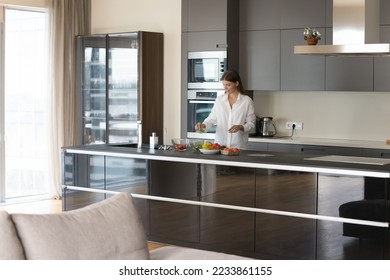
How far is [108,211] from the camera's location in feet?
12.5

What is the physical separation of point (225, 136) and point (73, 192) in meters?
1.63

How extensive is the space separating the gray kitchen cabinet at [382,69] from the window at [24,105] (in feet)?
13.7

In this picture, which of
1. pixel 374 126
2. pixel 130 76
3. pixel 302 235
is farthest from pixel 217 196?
pixel 130 76

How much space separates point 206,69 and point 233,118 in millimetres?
1430

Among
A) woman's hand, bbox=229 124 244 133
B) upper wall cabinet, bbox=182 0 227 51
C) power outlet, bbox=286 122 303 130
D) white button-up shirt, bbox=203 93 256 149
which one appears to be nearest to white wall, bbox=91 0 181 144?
upper wall cabinet, bbox=182 0 227 51

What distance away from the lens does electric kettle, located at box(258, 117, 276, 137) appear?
8898 mm

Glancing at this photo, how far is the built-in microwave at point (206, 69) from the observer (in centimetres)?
871

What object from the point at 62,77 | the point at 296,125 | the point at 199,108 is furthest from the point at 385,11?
the point at 62,77

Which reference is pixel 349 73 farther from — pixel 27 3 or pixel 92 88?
pixel 27 3

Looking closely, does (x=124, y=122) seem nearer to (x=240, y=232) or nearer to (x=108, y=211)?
(x=240, y=232)

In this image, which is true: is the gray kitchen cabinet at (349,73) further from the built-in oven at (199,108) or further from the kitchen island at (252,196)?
the kitchen island at (252,196)

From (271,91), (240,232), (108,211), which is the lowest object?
(240,232)

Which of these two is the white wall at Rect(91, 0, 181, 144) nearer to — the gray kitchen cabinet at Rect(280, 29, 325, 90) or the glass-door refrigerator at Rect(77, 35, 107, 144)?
the glass-door refrigerator at Rect(77, 35, 107, 144)

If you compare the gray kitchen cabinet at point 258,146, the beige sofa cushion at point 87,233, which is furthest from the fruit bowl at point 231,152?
the beige sofa cushion at point 87,233
